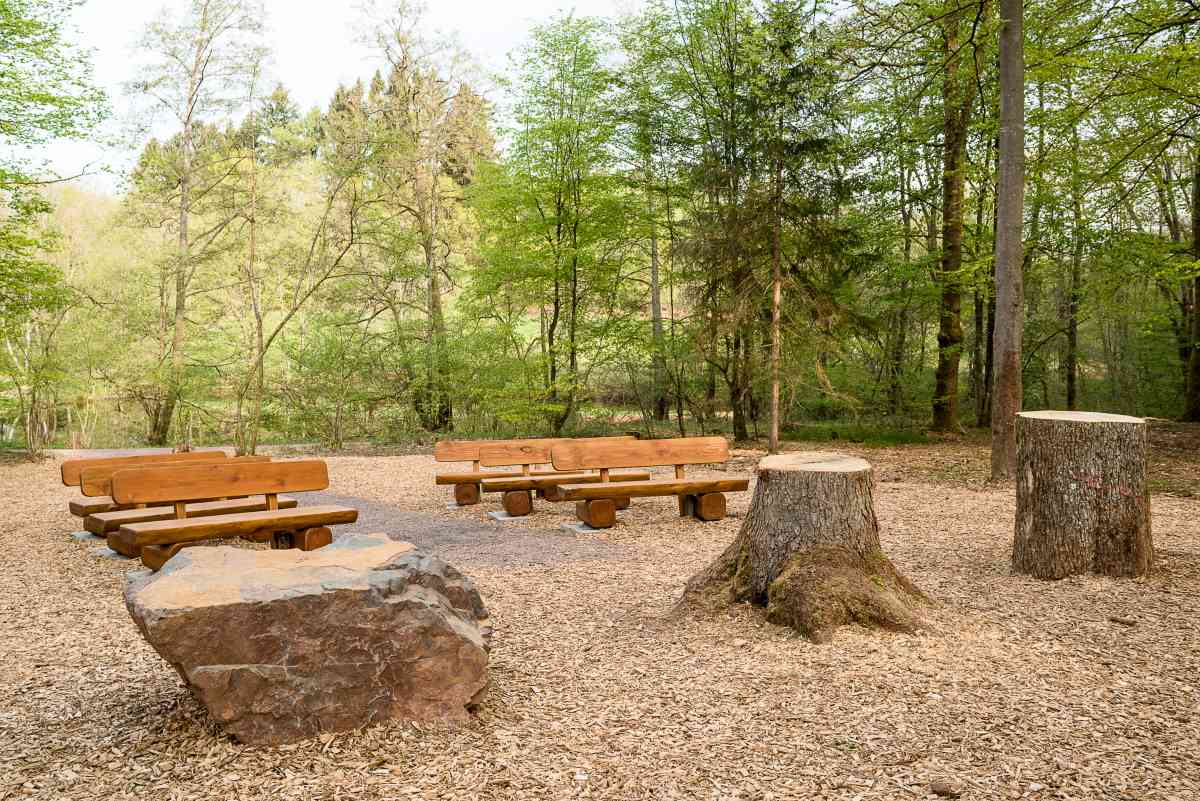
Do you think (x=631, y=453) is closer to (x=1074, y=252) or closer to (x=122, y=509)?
(x=122, y=509)

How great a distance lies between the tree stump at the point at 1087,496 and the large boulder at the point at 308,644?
3.86m

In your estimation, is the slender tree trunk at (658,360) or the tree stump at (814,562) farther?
the slender tree trunk at (658,360)

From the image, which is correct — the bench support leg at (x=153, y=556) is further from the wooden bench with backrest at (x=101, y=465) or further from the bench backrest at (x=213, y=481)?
the wooden bench with backrest at (x=101, y=465)

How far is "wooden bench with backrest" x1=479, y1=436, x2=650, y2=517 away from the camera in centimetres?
820

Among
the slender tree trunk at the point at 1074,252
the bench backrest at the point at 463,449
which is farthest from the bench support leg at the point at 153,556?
the slender tree trunk at the point at 1074,252

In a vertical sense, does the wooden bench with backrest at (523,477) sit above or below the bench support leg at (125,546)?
above

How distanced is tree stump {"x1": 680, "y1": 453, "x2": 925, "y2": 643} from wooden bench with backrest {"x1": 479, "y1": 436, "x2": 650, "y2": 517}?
3563 millimetres

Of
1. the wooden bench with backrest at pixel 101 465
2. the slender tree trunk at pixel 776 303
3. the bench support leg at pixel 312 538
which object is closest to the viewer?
the bench support leg at pixel 312 538

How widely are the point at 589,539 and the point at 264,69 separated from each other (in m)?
14.2

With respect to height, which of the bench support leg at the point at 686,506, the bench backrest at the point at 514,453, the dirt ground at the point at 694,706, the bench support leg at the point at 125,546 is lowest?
the dirt ground at the point at 694,706

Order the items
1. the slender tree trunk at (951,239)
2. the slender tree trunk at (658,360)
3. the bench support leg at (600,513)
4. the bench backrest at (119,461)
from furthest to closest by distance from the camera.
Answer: the slender tree trunk at (658,360)
the slender tree trunk at (951,239)
the bench support leg at (600,513)
the bench backrest at (119,461)

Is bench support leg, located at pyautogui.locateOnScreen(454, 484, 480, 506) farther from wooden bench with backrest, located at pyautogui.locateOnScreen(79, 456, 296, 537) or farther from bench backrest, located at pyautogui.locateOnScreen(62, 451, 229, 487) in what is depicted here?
bench backrest, located at pyautogui.locateOnScreen(62, 451, 229, 487)

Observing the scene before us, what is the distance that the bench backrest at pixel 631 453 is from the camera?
7621 mm

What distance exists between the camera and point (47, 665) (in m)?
3.86
